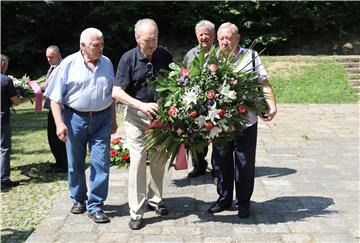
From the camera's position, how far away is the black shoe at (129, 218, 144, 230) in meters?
4.72

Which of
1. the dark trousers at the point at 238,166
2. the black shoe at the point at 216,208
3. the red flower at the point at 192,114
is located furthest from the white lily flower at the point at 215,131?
the black shoe at the point at 216,208

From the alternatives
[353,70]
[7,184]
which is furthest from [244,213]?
[353,70]

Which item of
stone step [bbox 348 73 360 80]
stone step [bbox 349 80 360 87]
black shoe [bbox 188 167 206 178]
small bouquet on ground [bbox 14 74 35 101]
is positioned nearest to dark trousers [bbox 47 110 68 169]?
small bouquet on ground [bbox 14 74 35 101]

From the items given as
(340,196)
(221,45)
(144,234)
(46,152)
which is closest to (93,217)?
(144,234)

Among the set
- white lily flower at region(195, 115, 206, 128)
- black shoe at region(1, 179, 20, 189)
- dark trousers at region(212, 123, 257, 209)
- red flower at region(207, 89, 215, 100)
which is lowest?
black shoe at region(1, 179, 20, 189)

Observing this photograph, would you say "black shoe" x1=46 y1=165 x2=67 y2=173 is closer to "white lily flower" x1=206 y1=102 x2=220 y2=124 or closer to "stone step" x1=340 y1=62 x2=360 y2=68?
"white lily flower" x1=206 y1=102 x2=220 y2=124

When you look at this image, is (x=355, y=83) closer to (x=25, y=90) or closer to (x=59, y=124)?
(x=25, y=90)

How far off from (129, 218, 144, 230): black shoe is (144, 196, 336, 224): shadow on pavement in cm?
15

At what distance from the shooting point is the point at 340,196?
577 centimetres

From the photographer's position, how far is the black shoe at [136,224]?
4723 mm

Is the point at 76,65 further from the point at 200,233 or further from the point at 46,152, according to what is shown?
the point at 46,152

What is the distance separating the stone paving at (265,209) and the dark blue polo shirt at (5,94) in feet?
4.68

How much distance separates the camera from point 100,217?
4.93m

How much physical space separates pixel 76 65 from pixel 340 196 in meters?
3.26
